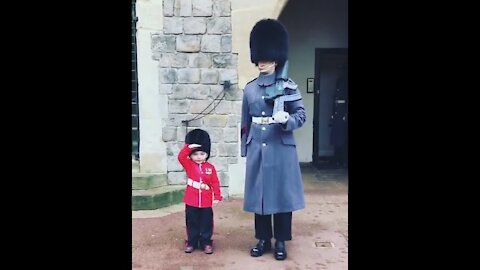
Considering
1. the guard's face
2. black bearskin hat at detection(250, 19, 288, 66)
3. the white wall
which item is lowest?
the guard's face

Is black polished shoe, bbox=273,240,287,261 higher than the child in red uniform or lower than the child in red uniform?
lower

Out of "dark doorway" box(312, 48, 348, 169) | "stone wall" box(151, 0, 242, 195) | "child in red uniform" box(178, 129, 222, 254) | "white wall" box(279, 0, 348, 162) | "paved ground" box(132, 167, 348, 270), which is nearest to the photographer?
"paved ground" box(132, 167, 348, 270)

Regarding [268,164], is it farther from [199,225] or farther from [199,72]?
[199,72]

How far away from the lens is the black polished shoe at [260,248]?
2691 millimetres

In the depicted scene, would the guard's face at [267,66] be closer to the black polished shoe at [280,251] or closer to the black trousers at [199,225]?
the black trousers at [199,225]

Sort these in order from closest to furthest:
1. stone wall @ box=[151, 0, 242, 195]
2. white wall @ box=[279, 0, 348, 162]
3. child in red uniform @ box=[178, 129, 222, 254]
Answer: child in red uniform @ box=[178, 129, 222, 254] → stone wall @ box=[151, 0, 242, 195] → white wall @ box=[279, 0, 348, 162]

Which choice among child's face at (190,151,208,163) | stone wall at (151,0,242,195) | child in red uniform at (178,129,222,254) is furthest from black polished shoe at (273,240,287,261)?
stone wall at (151,0,242,195)

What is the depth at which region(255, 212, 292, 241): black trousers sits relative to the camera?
273 centimetres

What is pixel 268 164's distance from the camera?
2.69 meters

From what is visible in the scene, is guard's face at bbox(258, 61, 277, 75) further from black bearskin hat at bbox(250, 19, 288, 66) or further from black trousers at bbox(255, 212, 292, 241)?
black trousers at bbox(255, 212, 292, 241)

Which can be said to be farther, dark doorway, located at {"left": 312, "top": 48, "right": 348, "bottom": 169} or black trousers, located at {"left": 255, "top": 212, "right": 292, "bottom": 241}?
dark doorway, located at {"left": 312, "top": 48, "right": 348, "bottom": 169}

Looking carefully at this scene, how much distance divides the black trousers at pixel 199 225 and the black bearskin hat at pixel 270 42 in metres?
0.83
